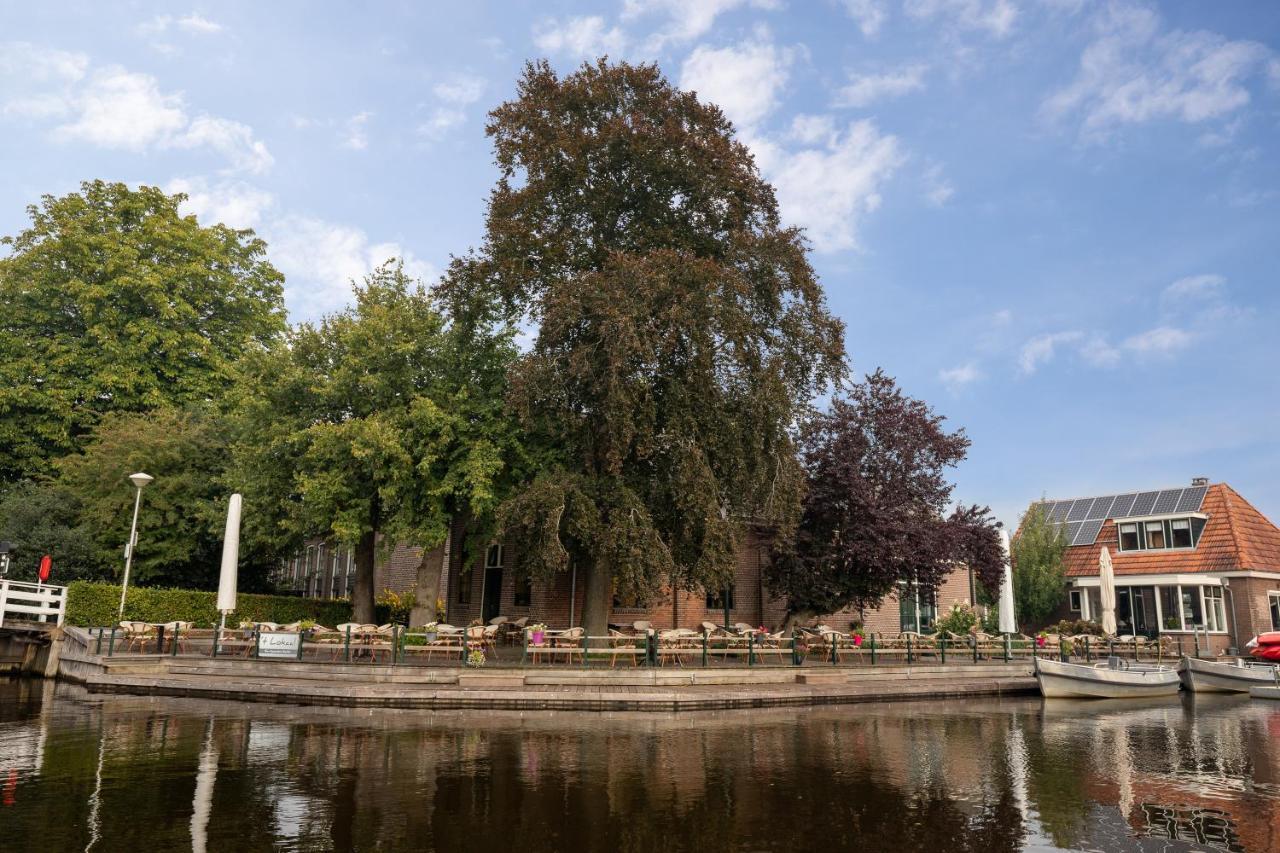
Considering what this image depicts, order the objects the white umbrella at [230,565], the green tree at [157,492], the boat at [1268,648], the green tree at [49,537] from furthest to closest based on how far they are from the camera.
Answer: the boat at [1268,648] < the green tree at [157,492] < the green tree at [49,537] < the white umbrella at [230,565]

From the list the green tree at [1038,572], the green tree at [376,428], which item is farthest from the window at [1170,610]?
the green tree at [376,428]

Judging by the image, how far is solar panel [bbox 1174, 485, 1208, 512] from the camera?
129 feet

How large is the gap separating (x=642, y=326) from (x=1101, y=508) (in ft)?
111

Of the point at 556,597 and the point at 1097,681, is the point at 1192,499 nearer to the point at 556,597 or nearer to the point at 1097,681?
the point at 1097,681

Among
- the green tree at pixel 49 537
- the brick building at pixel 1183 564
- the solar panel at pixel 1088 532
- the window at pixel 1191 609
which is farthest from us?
the solar panel at pixel 1088 532

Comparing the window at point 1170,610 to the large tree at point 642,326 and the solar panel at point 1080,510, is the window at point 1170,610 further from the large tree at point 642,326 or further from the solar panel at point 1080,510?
the large tree at point 642,326

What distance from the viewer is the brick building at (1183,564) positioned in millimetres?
35969

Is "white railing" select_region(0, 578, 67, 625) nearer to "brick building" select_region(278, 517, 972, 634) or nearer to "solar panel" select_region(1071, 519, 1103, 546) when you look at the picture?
"brick building" select_region(278, 517, 972, 634)

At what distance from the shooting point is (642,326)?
2102cm

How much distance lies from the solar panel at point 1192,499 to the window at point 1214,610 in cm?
408

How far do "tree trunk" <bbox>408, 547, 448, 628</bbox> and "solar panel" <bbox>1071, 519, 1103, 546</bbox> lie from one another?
32.8 m

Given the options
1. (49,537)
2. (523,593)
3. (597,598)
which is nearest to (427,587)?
(523,593)

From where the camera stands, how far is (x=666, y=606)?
29.3m

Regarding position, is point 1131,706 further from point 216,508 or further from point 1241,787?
point 216,508
